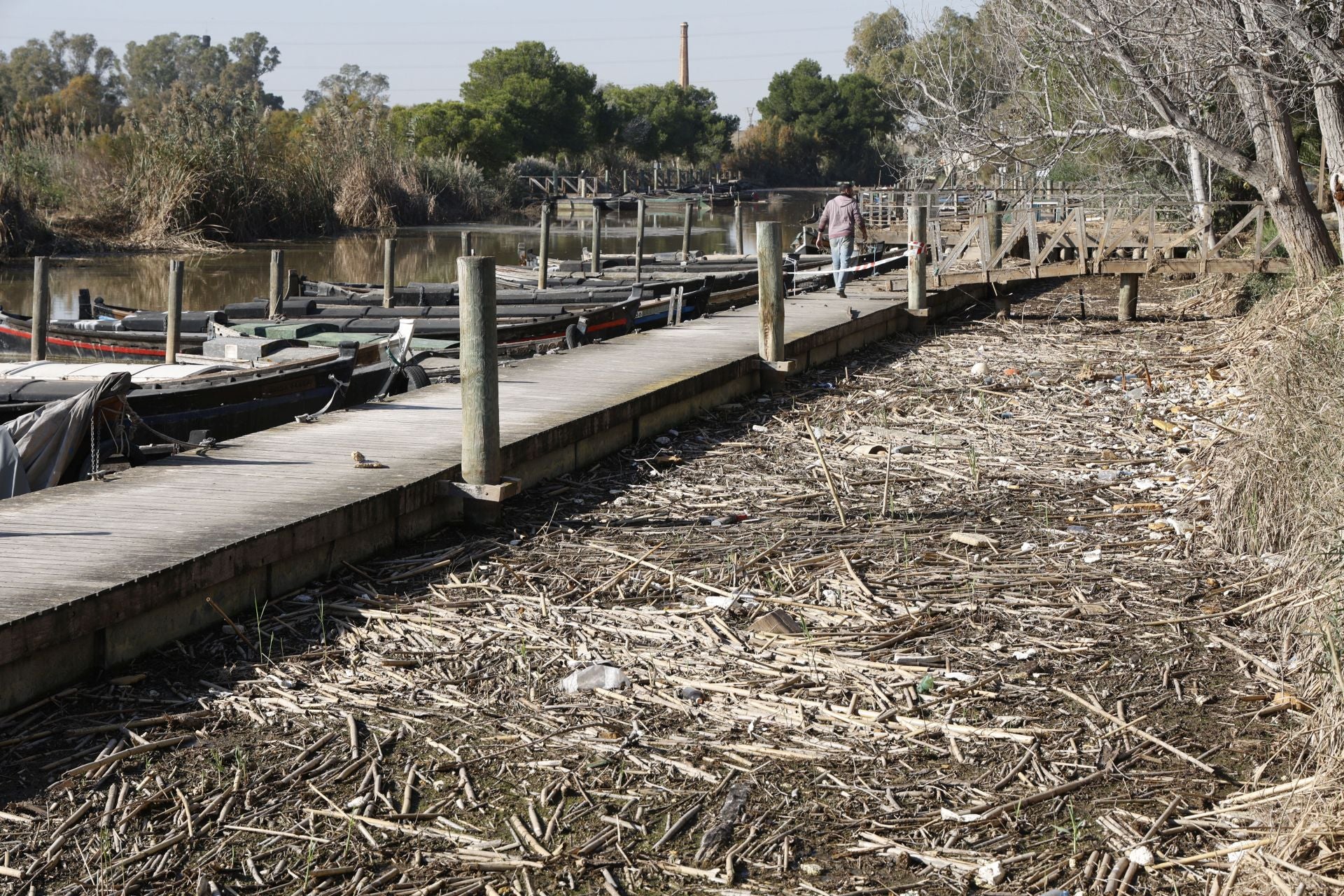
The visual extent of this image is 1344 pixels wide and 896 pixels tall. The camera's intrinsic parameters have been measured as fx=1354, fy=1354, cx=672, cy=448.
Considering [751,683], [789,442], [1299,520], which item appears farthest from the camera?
[789,442]

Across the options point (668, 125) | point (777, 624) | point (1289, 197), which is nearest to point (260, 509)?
point (777, 624)

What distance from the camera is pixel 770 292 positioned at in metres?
12.5

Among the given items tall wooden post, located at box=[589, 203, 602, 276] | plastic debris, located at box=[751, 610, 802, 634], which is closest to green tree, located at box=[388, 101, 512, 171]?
tall wooden post, located at box=[589, 203, 602, 276]

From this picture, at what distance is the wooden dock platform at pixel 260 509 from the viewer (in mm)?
5602

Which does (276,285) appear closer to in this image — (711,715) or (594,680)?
(594,680)

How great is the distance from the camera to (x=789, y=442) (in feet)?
34.3

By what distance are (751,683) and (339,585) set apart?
2378mm

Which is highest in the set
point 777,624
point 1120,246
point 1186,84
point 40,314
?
point 1186,84

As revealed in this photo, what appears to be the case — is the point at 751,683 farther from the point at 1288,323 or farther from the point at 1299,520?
the point at 1288,323

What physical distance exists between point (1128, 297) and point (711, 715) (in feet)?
43.6

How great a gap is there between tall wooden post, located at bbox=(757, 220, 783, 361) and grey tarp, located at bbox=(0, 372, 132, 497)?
20.3 ft

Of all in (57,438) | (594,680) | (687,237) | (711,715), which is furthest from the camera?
(687,237)

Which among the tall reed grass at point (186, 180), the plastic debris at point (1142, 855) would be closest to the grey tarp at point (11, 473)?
the plastic debris at point (1142, 855)

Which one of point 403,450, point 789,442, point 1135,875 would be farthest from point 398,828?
point 789,442
